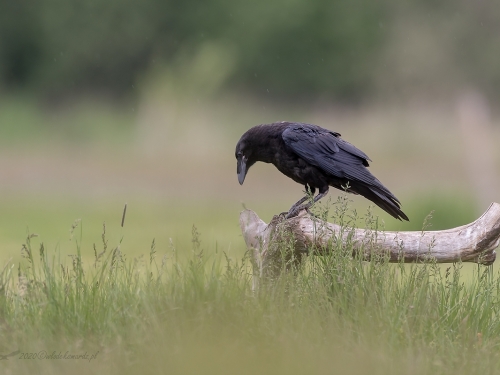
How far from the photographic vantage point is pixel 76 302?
11.7 ft

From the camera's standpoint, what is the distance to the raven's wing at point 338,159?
5.21 m

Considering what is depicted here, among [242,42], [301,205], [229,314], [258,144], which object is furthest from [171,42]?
[229,314]

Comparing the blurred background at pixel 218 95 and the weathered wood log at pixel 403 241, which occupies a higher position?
the blurred background at pixel 218 95

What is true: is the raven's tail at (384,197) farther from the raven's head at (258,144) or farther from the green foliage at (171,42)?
the green foliage at (171,42)

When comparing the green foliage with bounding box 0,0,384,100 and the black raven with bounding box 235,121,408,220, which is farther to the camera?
the green foliage with bounding box 0,0,384,100

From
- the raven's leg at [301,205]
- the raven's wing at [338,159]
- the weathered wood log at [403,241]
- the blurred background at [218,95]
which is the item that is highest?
the blurred background at [218,95]

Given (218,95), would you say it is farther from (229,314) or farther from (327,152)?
(229,314)

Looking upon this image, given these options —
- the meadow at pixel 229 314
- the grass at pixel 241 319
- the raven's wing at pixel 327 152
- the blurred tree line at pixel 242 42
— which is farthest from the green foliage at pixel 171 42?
the grass at pixel 241 319

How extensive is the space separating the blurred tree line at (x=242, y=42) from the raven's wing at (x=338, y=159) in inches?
638

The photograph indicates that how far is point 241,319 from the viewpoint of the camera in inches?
134

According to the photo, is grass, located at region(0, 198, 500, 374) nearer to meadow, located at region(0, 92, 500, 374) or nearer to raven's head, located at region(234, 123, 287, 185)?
meadow, located at region(0, 92, 500, 374)

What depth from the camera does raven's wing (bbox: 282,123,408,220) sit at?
5.21 m

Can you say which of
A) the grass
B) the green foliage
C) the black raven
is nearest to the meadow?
the grass

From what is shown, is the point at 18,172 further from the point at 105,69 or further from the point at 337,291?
the point at 337,291
